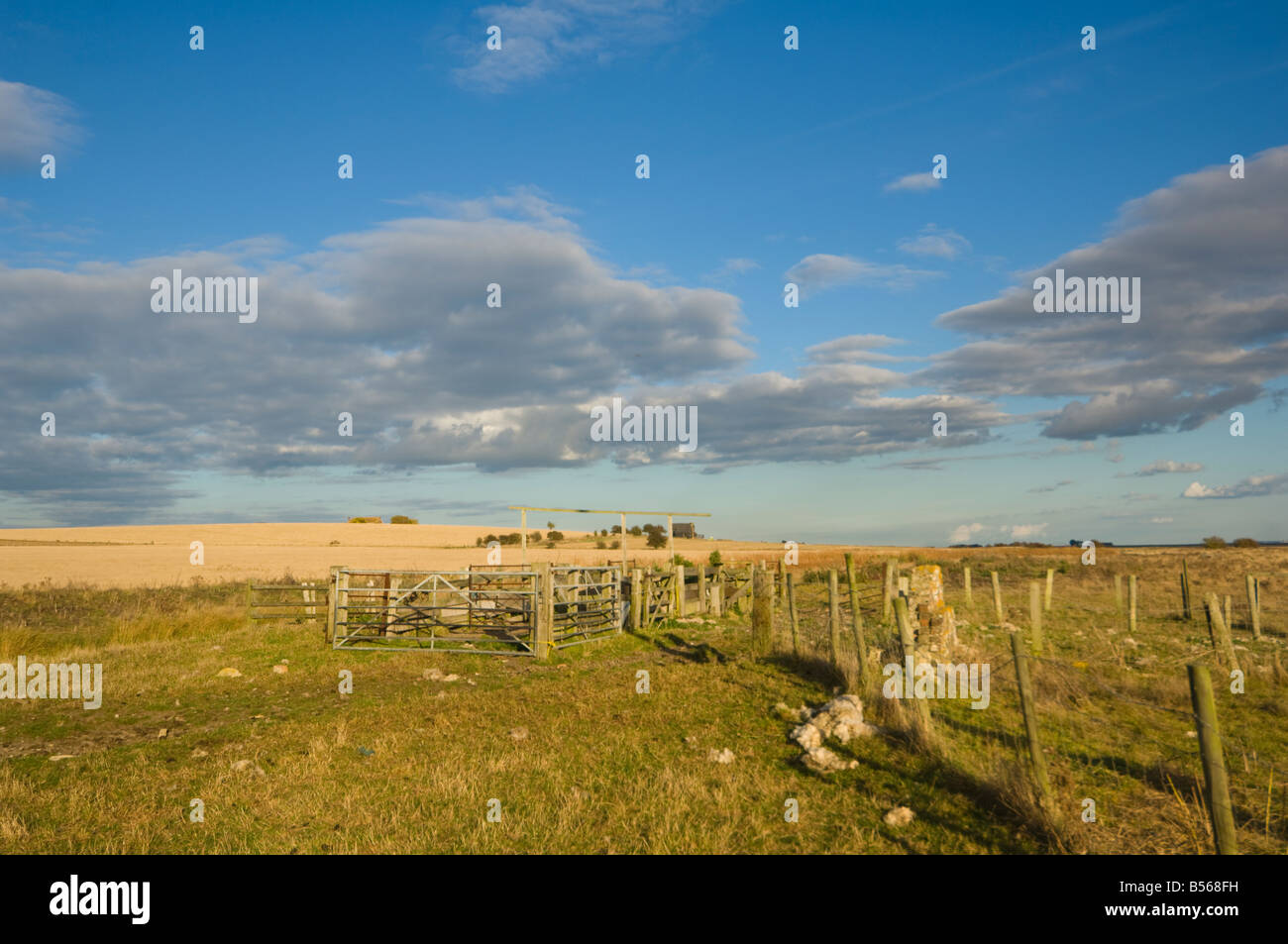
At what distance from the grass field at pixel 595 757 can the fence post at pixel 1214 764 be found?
0.51 ft

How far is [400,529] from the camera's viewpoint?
94375mm

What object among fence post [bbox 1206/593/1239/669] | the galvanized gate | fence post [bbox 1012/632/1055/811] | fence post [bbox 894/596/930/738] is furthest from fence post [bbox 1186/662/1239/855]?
the galvanized gate

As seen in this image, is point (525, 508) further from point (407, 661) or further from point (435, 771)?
point (435, 771)

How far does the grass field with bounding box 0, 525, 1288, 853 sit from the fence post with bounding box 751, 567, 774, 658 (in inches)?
16.6

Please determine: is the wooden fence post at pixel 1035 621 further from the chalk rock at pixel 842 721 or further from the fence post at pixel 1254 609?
the chalk rock at pixel 842 721

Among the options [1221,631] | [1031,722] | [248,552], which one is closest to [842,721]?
[1031,722]

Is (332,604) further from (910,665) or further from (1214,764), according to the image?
(1214,764)

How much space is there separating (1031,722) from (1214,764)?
1.74 meters

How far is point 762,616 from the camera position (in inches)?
582

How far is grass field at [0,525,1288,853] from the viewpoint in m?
5.92

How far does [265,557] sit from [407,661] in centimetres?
4438

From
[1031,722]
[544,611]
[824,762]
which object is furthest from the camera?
[544,611]

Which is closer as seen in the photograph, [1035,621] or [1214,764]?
[1214,764]
